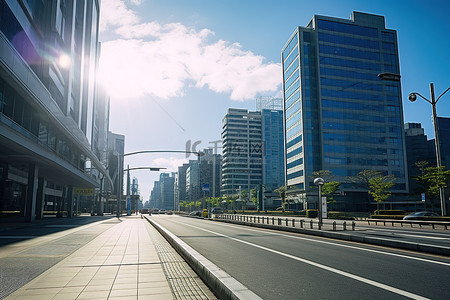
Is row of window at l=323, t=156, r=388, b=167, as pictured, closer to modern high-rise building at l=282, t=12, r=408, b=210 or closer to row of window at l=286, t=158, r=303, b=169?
modern high-rise building at l=282, t=12, r=408, b=210

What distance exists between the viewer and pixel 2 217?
33.4 metres

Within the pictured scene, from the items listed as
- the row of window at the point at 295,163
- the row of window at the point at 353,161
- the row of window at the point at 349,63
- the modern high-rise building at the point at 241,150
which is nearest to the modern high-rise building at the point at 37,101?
the row of window at the point at 295,163

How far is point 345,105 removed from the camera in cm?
8831

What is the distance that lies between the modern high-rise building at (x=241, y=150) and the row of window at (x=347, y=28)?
3169 inches

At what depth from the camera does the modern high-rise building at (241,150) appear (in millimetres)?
163875

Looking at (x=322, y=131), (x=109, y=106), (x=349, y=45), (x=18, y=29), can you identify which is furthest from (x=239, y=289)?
(x=109, y=106)

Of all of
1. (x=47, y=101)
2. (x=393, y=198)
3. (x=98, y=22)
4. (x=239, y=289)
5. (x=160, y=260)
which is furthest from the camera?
(x=393, y=198)

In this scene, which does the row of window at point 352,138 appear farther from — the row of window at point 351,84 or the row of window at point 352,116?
the row of window at point 351,84

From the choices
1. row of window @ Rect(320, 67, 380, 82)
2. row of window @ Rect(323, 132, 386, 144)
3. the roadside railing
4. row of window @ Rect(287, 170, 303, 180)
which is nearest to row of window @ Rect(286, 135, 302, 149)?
row of window @ Rect(323, 132, 386, 144)

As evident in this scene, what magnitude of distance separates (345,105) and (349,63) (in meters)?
11.8

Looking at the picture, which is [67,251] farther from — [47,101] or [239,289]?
[47,101]

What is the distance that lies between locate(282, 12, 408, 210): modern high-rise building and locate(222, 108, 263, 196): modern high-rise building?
70917mm

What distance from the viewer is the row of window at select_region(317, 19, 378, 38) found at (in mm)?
90488

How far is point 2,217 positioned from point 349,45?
87411 millimetres
